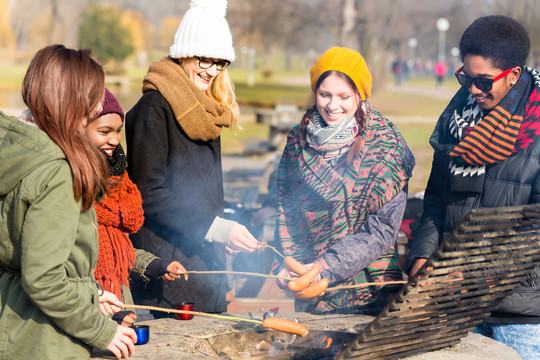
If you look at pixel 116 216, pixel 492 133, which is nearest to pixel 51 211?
pixel 116 216

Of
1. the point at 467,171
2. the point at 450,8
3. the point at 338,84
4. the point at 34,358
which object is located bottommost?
the point at 34,358

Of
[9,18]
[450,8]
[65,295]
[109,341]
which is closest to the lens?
[65,295]

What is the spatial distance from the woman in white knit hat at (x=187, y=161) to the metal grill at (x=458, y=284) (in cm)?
81

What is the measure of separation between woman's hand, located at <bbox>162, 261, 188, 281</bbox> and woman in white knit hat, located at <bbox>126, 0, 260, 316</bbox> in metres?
0.17

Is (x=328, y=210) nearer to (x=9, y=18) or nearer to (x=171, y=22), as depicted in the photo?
(x=9, y=18)

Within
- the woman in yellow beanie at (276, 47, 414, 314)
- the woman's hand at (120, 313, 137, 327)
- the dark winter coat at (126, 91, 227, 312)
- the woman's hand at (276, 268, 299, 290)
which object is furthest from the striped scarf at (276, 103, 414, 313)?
the woman's hand at (120, 313, 137, 327)

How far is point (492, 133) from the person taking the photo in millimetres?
2805

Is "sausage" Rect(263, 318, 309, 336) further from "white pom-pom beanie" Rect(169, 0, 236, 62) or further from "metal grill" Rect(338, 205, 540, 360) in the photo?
"white pom-pom beanie" Rect(169, 0, 236, 62)

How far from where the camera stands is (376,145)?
301cm

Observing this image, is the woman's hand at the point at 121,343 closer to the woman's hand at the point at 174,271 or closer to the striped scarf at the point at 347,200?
the woman's hand at the point at 174,271

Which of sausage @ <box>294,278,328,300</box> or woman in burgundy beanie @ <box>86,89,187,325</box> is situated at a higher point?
woman in burgundy beanie @ <box>86,89,187,325</box>

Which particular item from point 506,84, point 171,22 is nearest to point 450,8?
point 171,22

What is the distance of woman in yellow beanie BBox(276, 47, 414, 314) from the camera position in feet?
9.59

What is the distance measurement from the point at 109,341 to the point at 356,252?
1.11 meters
